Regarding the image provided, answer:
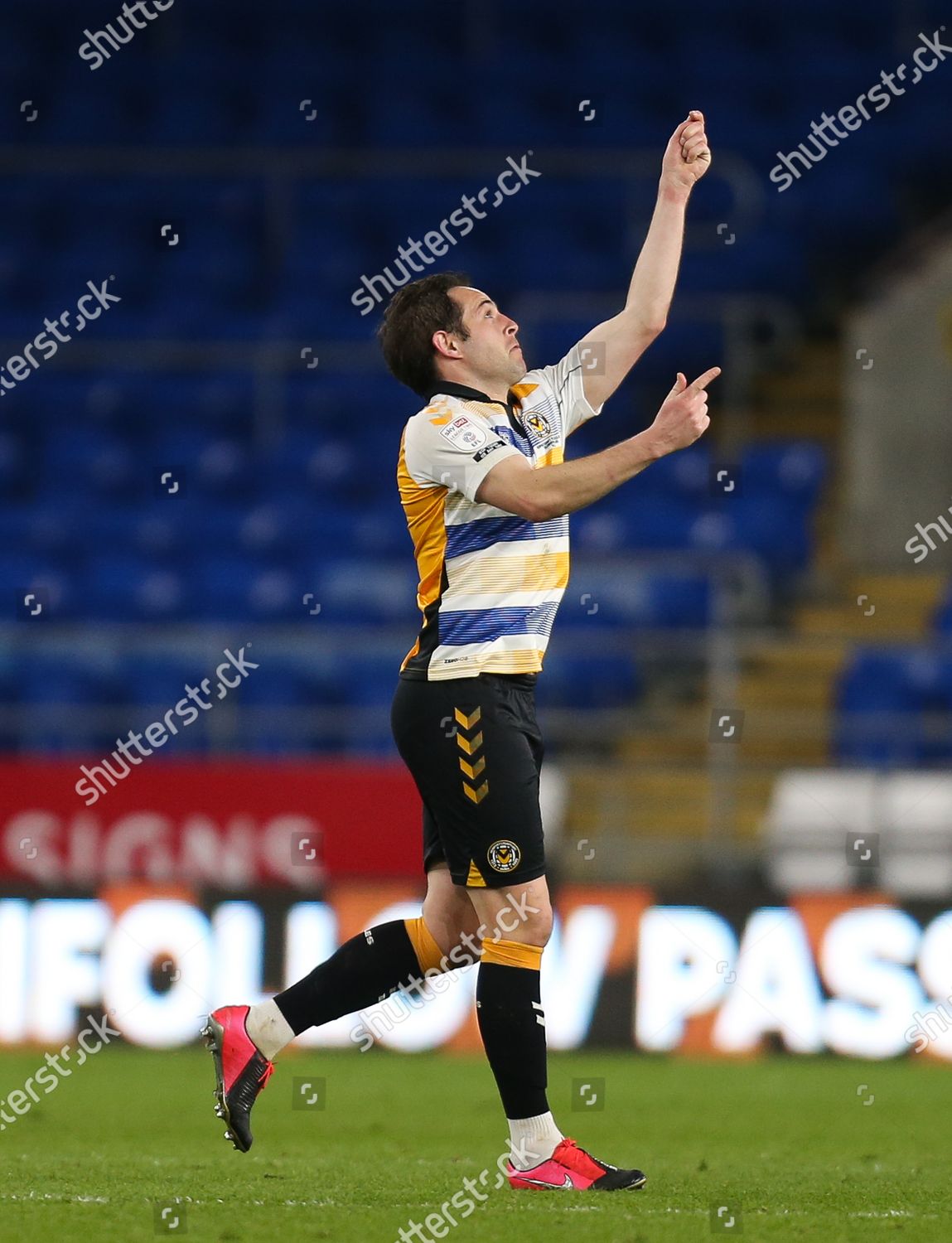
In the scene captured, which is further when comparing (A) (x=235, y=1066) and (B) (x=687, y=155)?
(B) (x=687, y=155)

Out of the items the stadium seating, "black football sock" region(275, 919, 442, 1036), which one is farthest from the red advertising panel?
"black football sock" region(275, 919, 442, 1036)

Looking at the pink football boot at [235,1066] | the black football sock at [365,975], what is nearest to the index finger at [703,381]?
the black football sock at [365,975]

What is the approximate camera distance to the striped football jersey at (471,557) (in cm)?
517

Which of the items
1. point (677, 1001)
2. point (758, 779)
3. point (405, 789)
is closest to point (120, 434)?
point (405, 789)

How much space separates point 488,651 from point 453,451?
518mm

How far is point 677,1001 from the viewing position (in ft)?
30.1

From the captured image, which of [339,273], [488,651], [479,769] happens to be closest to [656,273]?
[488,651]

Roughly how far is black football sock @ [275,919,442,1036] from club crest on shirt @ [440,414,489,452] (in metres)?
1.32

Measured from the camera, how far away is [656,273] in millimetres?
5543

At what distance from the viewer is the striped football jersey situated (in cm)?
517

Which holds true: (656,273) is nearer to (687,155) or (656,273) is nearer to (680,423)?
(687,155)

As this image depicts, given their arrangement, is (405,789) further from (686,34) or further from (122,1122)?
(686,34)

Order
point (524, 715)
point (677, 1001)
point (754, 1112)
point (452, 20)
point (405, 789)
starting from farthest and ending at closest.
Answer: point (452, 20), point (405, 789), point (677, 1001), point (754, 1112), point (524, 715)

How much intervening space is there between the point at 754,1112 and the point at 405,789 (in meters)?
4.03
